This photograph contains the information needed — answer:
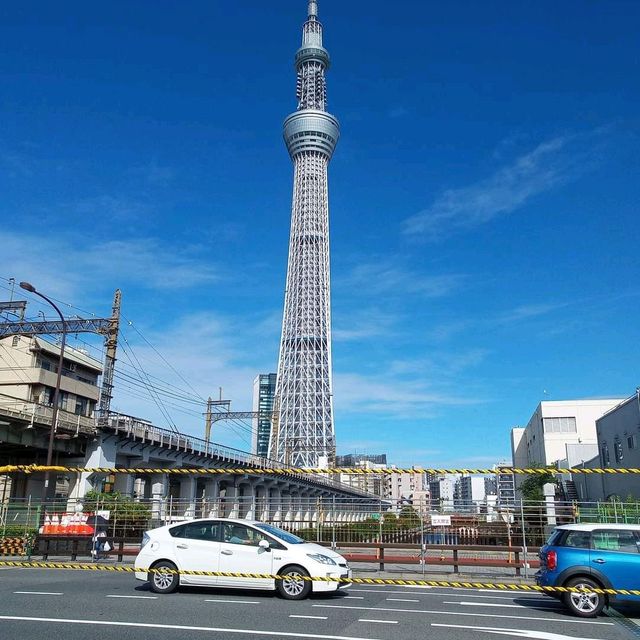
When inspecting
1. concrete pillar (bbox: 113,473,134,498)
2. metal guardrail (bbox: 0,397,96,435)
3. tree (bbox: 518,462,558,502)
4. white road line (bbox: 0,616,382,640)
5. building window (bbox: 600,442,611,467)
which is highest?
metal guardrail (bbox: 0,397,96,435)

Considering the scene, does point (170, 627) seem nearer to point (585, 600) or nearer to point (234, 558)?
point (234, 558)

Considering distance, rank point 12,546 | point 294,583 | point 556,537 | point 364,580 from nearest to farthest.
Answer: point 556,537 < point 294,583 < point 364,580 < point 12,546

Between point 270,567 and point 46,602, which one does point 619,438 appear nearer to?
point 270,567

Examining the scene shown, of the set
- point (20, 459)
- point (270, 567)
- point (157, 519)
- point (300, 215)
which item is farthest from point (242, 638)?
point (300, 215)

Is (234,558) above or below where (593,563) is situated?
below

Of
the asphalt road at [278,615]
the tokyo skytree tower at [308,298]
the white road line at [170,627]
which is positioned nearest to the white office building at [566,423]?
the tokyo skytree tower at [308,298]

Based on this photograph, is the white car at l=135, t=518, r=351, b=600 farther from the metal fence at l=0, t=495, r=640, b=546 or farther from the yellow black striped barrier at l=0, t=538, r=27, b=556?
the yellow black striped barrier at l=0, t=538, r=27, b=556

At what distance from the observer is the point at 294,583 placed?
12.7m

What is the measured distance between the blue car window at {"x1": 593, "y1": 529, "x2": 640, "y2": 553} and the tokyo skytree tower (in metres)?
109

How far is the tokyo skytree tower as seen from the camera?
12825 centimetres

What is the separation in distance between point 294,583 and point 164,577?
9.80ft

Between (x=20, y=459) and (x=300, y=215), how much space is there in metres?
96.0

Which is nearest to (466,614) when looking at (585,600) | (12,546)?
(585,600)

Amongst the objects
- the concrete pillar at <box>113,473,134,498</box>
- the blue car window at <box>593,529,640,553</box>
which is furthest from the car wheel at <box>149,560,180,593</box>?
the concrete pillar at <box>113,473,134,498</box>
